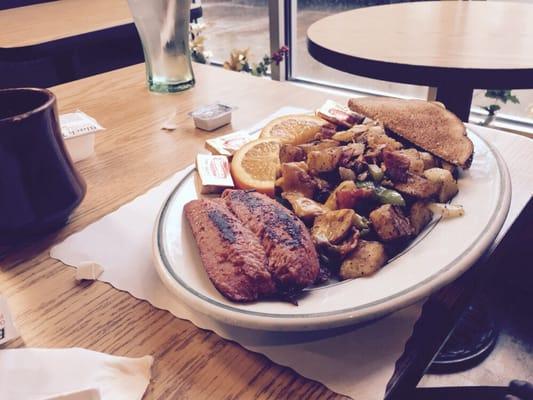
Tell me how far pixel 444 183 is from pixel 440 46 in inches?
38.7

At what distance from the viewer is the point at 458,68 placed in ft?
4.26

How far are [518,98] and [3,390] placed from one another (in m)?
2.82

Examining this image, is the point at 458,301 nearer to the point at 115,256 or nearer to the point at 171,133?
the point at 115,256

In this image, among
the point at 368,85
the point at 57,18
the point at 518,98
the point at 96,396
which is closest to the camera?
the point at 96,396

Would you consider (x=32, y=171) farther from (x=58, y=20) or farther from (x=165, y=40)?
(x=58, y=20)

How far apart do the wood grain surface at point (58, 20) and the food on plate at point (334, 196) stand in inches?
60.8

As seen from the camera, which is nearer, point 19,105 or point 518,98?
point 19,105

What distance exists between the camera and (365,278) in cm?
56

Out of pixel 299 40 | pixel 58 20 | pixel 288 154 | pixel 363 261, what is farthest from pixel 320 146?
pixel 299 40

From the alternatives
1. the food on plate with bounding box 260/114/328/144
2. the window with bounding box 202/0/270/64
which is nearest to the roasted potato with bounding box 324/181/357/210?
the food on plate with bounding box 260/114/328/144

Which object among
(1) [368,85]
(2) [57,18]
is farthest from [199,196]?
(1) [368,85]

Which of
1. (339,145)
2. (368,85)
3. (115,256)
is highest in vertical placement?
(339,145)

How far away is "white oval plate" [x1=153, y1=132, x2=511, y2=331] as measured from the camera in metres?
0.50

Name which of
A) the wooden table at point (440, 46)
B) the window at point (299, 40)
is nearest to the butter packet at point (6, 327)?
the wooden table at point (440, 46)
